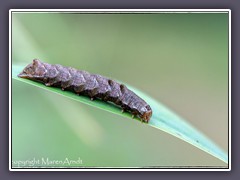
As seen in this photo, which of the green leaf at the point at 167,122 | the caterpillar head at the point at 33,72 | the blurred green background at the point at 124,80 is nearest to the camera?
the green leaf at the point at 167,122

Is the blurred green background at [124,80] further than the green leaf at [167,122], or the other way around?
the blurred green background at [124,80]

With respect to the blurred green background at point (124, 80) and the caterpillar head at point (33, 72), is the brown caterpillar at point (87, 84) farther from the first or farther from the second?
the blurred green background at point (124, 80)

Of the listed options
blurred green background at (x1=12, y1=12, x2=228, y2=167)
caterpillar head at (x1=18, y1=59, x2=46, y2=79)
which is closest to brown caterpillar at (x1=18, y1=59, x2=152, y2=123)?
caterpillar head at (x1=18, y1=59, x2=46, y2=79)

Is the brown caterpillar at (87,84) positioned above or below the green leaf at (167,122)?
above

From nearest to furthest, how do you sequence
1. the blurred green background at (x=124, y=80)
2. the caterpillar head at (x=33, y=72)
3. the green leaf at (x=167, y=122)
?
the green leaf at (x=167, y=122) < the caterpillar head at (x=33, y=72) < the blurred green background at (x=124, y=80)

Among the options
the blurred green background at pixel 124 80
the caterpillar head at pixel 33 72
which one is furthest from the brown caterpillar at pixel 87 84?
the blurred green background at pixel 124 80

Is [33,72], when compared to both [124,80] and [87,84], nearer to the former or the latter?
[87,84]

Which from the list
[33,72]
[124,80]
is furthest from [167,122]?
[33,72]
